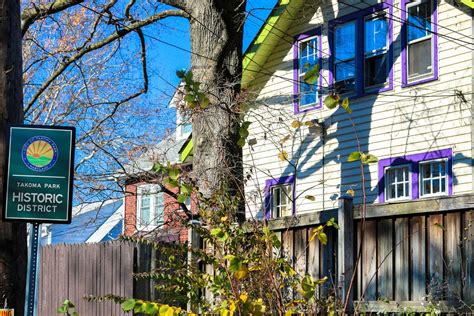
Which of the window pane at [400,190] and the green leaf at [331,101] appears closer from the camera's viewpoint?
the green leaf at [331,101]

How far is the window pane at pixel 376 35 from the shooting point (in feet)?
59.6

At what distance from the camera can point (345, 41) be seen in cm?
1909

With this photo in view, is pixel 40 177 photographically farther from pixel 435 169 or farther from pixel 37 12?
pixel 435 169

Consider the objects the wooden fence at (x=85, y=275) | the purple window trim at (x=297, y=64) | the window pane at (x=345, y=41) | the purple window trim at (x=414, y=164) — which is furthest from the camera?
the purple window trim at (x=297, y=64)

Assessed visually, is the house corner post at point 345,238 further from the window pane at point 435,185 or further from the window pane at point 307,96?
the window pane at point 307,96

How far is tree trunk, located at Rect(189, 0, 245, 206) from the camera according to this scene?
14.8 m

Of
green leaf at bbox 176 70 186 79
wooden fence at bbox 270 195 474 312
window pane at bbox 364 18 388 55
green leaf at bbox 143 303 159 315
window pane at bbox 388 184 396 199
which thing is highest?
window pane at bbox 364 18 388 55

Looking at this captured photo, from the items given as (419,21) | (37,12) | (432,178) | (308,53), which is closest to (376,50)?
(419,21)

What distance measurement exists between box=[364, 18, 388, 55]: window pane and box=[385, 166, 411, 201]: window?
97.8 inches

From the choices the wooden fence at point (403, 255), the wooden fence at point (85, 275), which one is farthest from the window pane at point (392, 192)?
the wooden fence at point (403, 255)

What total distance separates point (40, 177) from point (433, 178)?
1132 cm

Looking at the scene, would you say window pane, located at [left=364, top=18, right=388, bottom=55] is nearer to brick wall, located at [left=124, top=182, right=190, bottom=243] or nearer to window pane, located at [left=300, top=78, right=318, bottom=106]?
window pane, located at [left=300, top=78, right=318, bottom=106]

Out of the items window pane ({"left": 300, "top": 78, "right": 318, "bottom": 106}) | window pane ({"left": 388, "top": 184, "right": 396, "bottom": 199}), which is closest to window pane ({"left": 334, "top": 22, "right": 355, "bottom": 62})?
window pane ({"left": 300, "top": 78, "right": 318, "bottom": 106})

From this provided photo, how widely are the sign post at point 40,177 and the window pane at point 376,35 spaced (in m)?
12.3
